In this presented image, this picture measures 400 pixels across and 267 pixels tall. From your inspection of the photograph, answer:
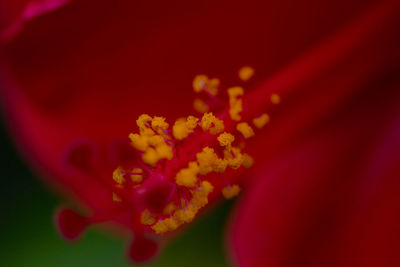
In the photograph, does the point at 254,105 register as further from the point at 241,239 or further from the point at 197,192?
the point at 241,239

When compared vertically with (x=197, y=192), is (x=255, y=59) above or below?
above

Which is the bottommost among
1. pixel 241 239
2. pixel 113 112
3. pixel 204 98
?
pixel 241 239

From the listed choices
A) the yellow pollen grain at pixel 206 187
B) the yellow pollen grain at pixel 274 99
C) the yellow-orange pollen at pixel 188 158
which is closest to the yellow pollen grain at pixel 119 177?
the yellow-orange pollen at pixel 188 158

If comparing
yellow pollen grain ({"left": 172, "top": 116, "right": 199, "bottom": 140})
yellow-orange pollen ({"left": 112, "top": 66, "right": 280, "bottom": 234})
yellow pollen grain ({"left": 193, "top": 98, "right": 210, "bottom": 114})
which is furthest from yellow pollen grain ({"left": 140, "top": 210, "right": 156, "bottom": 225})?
yellow pollen grain ({"left": 193, "top": 98, "right": 210, "bottom": 114})

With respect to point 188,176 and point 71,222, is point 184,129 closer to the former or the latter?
point 188,176

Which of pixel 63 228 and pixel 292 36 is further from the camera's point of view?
pixel 292 36

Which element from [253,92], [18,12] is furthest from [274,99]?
[18,12]

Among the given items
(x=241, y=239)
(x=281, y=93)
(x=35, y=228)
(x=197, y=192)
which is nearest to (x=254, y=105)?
(x=281, y=93)

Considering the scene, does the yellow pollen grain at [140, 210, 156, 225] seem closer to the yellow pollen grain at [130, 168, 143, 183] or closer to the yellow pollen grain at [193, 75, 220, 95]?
the yellow pollen grain at [130, 168, 143, 183]
